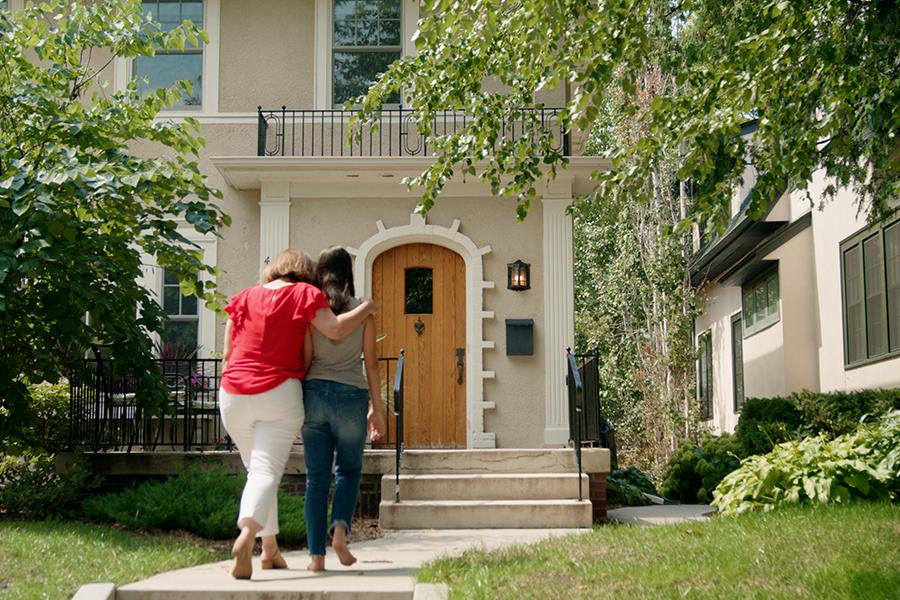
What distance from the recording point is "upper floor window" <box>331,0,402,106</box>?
12266 mm

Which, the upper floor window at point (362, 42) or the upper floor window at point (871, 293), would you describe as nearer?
the upper floor window at point (871, 293)

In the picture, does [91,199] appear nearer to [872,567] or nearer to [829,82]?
→ [829,82]

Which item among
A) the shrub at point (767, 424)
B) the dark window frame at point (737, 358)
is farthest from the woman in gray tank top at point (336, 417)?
the dark window frame at point (737, 358)

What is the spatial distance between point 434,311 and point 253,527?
6696mm

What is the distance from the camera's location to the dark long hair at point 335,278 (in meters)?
5.56

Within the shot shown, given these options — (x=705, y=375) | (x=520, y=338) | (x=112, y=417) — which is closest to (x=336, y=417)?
(x=112, y=417)

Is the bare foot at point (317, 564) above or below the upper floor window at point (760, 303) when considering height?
below

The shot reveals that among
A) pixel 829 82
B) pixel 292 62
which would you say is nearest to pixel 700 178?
pixel 829 82

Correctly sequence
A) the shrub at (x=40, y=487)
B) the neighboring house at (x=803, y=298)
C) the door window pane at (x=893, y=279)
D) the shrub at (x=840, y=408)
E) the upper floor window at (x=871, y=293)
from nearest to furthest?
the shrub at (x=40, y=487) → the shrub at (x=840, y=408) → the door window pane at (x=893, y=279) → the upper floor window at (x=871, y=293) → the neighboring house at (x=803, y=298)

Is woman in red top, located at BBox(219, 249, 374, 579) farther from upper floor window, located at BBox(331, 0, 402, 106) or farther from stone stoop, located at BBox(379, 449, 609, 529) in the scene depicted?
upper floor window, located at BBox(331, 0, 402, 106)

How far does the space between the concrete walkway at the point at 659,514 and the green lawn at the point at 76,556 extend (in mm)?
3546

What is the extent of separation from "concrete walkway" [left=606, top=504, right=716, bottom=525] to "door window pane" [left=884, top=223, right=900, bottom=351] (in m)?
3.08

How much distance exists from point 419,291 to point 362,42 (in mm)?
3190

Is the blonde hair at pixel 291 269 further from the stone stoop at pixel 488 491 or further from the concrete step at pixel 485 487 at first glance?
the concrete step at pixel 485 487
